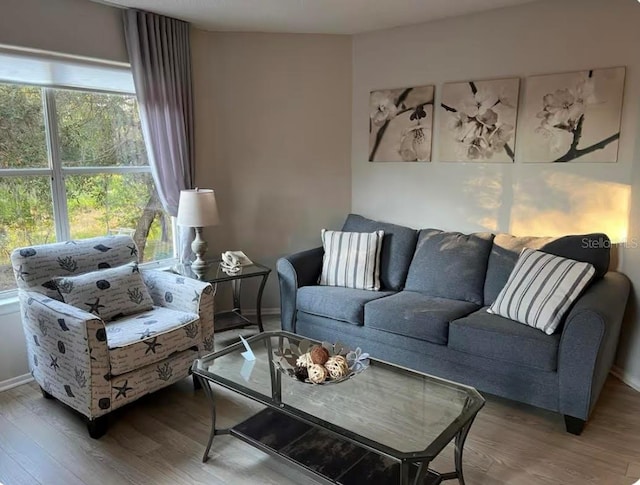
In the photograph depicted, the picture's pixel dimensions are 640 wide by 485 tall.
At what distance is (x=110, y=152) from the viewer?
3.47m

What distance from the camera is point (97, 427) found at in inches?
93.8

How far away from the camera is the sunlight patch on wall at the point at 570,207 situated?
296 cm

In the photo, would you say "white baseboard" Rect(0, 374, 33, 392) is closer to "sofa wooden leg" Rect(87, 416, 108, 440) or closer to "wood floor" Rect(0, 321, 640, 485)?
"wood floor" Rect(0, 321, 640, 485)

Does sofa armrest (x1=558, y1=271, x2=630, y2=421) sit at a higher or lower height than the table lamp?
lower

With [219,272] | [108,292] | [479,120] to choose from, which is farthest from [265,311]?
[479,120]

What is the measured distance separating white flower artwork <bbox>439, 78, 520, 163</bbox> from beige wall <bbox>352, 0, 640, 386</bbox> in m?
0.06

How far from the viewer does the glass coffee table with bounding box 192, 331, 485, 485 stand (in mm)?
1737

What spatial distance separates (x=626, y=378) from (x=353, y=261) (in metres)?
1.86

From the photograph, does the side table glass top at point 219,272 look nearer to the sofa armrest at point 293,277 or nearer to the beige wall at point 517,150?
the sofa armrest at point 293,277

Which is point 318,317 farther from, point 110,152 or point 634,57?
point 634,57

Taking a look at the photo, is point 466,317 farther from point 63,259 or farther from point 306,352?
point 63,259

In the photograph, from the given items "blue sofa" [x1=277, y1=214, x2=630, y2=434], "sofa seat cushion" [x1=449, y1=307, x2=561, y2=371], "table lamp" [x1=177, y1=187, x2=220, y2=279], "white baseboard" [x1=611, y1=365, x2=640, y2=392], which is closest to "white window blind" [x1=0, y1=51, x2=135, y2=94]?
"table lamp" [x1=177, y1=187, x2=220, y2=279]

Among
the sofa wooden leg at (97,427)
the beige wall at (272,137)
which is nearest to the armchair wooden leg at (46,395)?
the sofa wooden leg at (97,427)

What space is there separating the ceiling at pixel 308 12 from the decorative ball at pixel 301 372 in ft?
7.53
